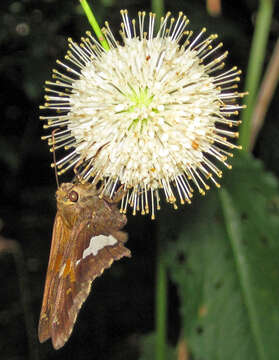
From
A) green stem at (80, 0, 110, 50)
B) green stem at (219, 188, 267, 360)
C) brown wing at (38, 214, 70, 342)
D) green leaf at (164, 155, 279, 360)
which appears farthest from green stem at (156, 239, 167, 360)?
green stem at (80, 0, 110, 50)

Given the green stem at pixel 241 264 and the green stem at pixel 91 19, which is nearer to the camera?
the green stem at pixel 91 19

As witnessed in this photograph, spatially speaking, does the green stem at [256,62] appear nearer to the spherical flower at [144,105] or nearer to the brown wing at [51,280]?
the spherical flower at [144,105]

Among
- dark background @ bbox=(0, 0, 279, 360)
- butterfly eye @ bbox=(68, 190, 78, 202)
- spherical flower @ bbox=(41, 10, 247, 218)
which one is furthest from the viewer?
dark background @ bbox=(0, 0, 279, 360)

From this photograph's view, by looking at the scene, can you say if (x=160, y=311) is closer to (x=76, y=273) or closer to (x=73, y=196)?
(x=76, y=273)

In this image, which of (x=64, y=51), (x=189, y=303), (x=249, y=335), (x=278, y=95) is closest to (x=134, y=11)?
(x=64, y=51)

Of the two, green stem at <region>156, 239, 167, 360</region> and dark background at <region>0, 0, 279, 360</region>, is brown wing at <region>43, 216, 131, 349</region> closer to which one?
green stem at <region>156, 239, 167, 360</region>

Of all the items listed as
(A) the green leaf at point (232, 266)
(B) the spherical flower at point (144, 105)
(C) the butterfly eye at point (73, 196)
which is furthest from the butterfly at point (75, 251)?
(A) the green leaf at point (232, 266)
